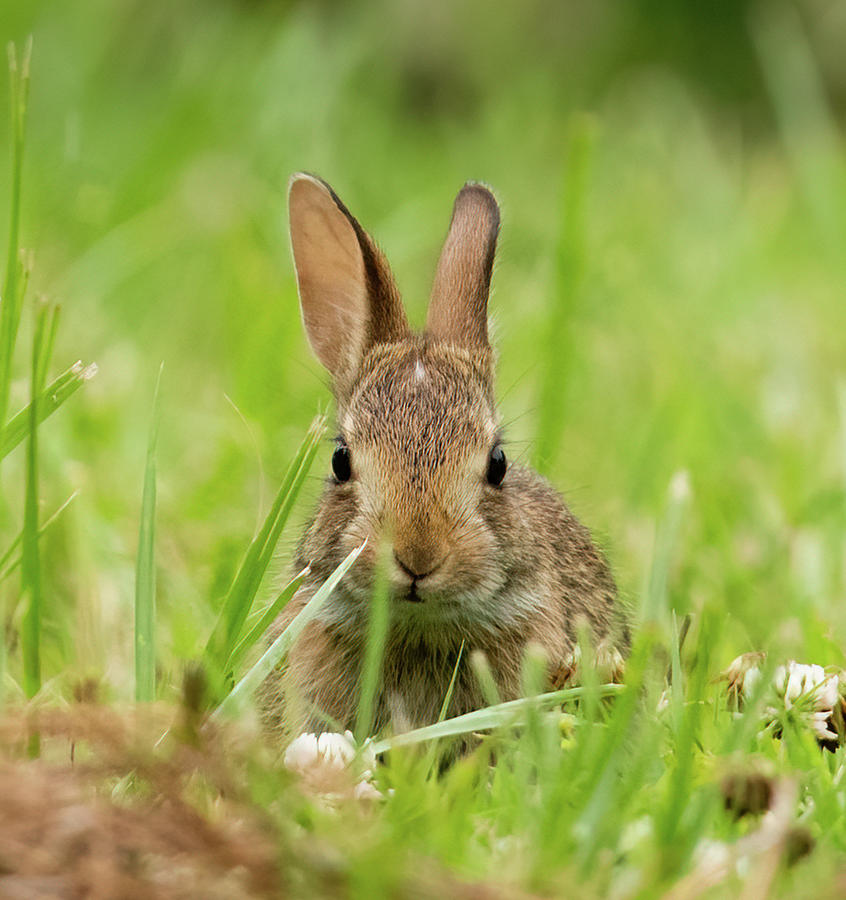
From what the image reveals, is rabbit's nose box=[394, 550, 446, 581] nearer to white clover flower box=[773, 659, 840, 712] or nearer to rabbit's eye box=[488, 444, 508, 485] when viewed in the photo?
rabbit's eye box=[488, 444, 508, 485]

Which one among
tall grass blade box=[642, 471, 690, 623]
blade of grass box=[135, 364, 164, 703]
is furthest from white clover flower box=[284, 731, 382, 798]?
tall grass blade box=[642, 471, 690, 623]

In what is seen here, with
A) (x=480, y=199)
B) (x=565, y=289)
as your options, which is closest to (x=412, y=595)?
(x=480, y=199)

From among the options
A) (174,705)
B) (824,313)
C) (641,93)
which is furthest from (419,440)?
(641,93)

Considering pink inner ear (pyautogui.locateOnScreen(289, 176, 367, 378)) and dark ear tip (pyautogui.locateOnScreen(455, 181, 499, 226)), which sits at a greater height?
dark ear tip (pyautogui.locateOnScreen(455, 181, 499, 226))

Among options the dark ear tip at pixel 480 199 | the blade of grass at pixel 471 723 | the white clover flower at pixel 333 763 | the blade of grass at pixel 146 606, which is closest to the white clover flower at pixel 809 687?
the blade of grass at pixel 471 723

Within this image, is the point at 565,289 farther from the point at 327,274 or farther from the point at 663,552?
the point at 663,552

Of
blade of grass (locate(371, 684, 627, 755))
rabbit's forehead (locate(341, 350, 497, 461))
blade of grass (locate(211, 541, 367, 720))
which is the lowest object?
blade of grass (locate(371, 684, 627, 755))

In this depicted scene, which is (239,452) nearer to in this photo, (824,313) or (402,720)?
(402,720)

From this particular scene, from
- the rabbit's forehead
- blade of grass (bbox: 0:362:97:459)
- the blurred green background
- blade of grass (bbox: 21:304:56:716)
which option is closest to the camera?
blade of grass (bbox: 21:304:56:716)

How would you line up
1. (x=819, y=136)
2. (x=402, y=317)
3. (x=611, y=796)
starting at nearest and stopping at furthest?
(x=611, y=796) → (x=402, y=317) → (x=819, y=136)
